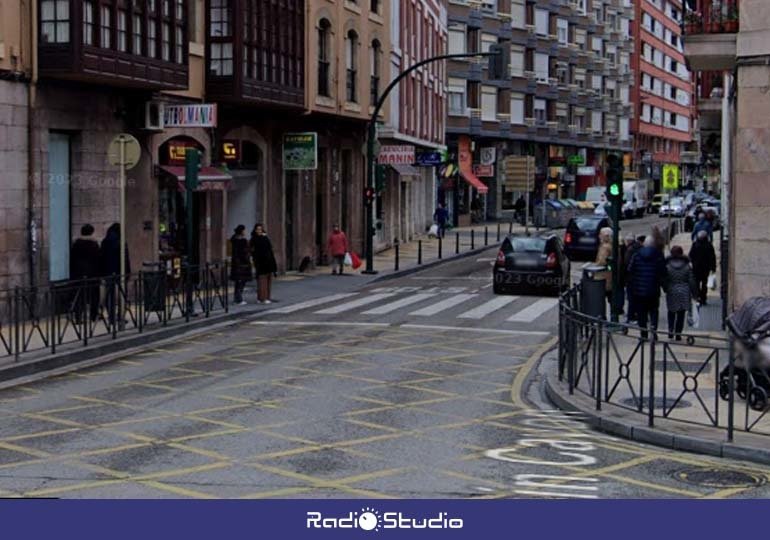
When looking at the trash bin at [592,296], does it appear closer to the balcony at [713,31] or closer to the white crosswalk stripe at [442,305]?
the balcony at [713,31]

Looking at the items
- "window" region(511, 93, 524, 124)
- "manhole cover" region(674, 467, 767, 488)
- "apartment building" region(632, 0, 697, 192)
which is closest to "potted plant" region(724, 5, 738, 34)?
"manhole cover" region(674, 467, 767, 488)

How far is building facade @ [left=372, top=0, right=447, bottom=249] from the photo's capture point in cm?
4516

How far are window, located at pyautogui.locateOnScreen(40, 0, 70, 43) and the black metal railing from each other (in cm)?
451

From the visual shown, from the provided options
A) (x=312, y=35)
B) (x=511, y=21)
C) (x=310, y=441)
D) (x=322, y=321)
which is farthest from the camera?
(x=511, y=21)

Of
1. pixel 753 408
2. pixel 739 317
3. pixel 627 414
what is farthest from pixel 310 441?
pixel 739 317

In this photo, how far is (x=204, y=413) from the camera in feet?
42.7

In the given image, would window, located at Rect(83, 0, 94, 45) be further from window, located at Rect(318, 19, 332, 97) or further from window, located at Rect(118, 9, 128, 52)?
window, located at Rect(318, 19, 332, 97)

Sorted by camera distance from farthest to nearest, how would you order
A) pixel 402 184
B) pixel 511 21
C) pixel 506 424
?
pixel 511 21 → pixel 402 184 → pixel 506 424

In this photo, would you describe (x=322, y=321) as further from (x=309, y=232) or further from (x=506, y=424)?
(x=309, y=232)

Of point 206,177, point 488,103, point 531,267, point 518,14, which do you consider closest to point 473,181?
point 488,103

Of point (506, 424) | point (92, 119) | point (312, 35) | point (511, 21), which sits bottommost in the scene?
point (506, 424)

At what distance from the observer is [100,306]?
60.5 feet

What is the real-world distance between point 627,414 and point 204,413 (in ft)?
14.6

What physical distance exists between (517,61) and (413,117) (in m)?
24.9
